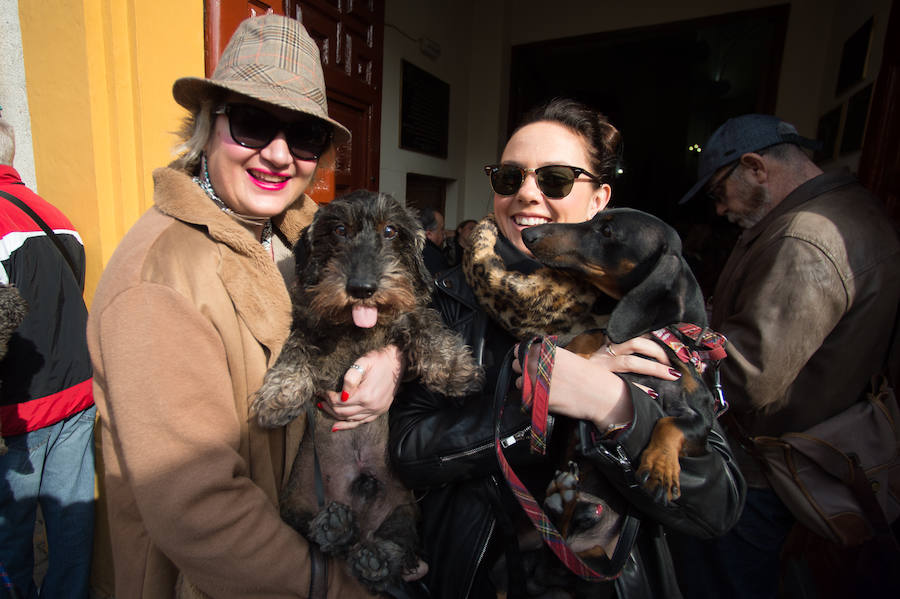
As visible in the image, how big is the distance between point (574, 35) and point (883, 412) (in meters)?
6.89

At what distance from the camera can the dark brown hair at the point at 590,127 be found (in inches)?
76.5

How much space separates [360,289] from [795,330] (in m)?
2.21

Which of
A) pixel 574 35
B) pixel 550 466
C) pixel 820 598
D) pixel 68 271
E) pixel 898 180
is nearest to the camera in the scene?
pixel 550 466

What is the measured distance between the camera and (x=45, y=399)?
2.71 metres

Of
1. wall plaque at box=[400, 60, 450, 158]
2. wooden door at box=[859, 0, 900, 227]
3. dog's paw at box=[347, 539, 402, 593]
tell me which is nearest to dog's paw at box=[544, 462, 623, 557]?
dog's paw at box=[347, 539, 402, 593]

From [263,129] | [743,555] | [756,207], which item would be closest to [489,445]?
[263,129]

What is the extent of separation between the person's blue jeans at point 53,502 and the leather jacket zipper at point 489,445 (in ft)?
9.49

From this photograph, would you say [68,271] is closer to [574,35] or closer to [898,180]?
[898,180]

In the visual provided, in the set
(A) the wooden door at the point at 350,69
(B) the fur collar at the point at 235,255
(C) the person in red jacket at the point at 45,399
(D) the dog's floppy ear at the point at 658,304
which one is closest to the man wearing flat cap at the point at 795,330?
(D) the dog's floppy ear at the point at 658,304

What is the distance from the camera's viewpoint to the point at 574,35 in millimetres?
7086

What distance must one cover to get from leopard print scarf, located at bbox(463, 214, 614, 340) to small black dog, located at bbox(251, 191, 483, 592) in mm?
287

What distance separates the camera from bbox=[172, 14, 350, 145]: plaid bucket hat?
1.50 metres

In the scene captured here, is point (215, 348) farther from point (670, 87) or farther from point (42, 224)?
point (670, 87)

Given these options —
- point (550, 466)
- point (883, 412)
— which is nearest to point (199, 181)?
point (550, 466)
